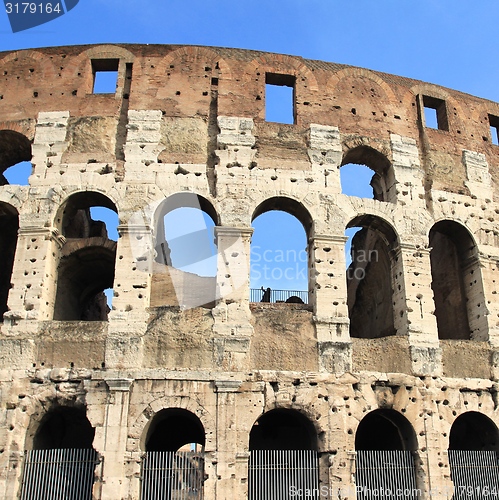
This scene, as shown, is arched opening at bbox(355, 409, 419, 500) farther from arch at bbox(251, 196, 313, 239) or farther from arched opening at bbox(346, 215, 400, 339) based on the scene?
arch at bbox(251, 196, 313, 239)

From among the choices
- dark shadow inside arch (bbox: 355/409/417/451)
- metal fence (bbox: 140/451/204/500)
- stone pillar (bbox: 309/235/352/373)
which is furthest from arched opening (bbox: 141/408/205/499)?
dark shadow inside arch (bbox: 355/409/417/451)

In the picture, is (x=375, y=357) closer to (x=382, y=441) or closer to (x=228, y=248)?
(x=382, y=441)

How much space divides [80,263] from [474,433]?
28.7 feet

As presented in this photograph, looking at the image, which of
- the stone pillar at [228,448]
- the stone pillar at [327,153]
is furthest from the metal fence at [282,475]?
the stone pillar at [327,153]

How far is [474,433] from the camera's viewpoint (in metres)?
11.9

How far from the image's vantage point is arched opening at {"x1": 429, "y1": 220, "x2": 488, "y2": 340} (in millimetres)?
12094

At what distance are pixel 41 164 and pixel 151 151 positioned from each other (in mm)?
2151

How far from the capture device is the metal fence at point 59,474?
31.3 ft

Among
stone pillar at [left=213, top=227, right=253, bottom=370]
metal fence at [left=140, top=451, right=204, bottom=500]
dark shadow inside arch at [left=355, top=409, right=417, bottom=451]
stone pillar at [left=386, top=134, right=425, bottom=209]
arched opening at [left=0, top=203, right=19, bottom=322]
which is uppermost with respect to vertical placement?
stone pillar at [left=386, top=134, right=425, bottom=209]

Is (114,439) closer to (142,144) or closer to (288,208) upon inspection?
(288,208)

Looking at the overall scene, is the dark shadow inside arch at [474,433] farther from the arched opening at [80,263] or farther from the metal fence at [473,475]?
the arched opening at [80,263]

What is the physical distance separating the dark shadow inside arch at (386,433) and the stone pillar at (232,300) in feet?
9.81

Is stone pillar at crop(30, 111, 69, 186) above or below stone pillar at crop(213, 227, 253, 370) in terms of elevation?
above

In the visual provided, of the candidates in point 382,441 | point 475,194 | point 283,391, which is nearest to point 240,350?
point 283,391
